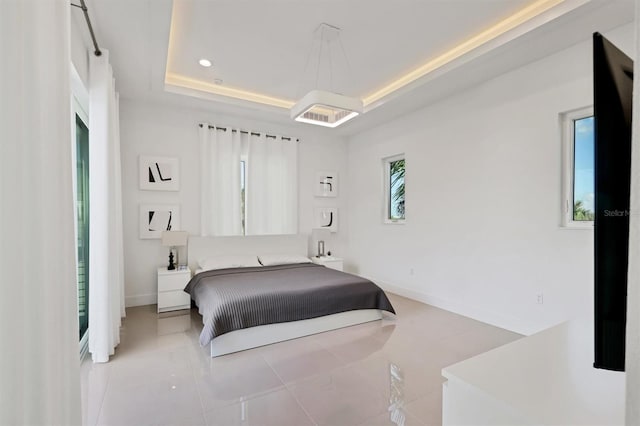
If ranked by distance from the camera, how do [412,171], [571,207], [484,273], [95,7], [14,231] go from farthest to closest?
[412,171] → [484,273] → [571,207] → [95,7] → [14,231]

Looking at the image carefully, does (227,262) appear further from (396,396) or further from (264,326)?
(396,396)

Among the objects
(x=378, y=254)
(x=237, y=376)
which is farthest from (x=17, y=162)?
(x=378, y=254)

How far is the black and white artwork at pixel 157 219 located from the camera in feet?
14.4

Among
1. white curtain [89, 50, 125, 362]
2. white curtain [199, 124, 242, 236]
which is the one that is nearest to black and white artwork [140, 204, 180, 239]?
white curtain [199, 124, 242, 236]

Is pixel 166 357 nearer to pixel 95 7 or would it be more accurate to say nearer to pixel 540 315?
pixel 95 7

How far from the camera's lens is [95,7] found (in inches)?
96.0

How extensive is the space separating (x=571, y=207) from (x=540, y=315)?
3.66 ft

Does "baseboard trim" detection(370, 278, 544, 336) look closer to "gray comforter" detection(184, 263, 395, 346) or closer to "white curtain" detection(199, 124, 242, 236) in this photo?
"gray comforter" detection(184, 263, 395, 346)

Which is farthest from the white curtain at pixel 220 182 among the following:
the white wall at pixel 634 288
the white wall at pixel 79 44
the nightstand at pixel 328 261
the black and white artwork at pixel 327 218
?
the white wall at pixel 634 288

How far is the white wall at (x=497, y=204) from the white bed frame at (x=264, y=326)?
1.20 metres

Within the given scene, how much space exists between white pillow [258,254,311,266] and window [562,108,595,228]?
3402 mm

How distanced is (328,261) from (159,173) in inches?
117

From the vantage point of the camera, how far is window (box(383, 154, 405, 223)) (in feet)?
16.7

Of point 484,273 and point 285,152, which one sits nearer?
point 484,273
